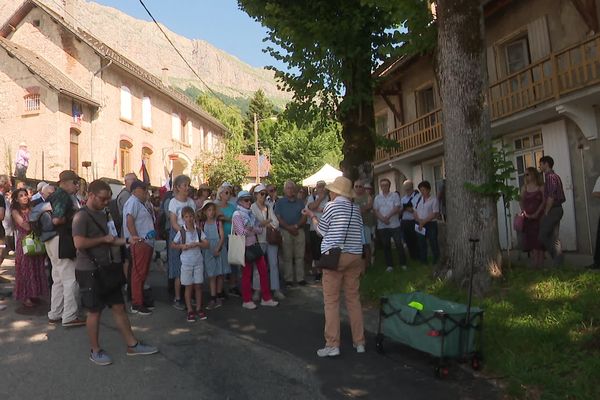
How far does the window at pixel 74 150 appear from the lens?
21498 mm

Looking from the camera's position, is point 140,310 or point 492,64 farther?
point 492,64

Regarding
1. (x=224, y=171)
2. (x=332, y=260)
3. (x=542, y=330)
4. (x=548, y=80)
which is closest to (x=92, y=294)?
(x=332, y=260)

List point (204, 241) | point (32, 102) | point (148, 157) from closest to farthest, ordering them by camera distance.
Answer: point (204, 241), point (32, 102), point (148, 157)

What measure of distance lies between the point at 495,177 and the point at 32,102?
2031cm

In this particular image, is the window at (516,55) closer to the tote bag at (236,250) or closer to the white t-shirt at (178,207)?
the tote bag at (236,250)

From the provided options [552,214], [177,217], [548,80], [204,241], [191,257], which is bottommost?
[191,257]

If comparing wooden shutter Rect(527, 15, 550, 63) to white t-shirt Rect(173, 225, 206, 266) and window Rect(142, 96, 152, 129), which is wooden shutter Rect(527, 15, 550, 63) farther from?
window Rect(142, 96, 152, 129)

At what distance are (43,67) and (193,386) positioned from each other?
2107cm

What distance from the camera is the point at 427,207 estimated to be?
9531 millimetres

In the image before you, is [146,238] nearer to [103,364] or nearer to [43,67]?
[103,364]

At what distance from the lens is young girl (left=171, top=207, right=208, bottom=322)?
22.8ft

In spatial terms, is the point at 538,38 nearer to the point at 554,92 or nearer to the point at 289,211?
the point at 554,92

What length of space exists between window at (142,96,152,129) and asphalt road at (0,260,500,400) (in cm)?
2099

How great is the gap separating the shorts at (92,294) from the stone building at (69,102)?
17.1 metres
